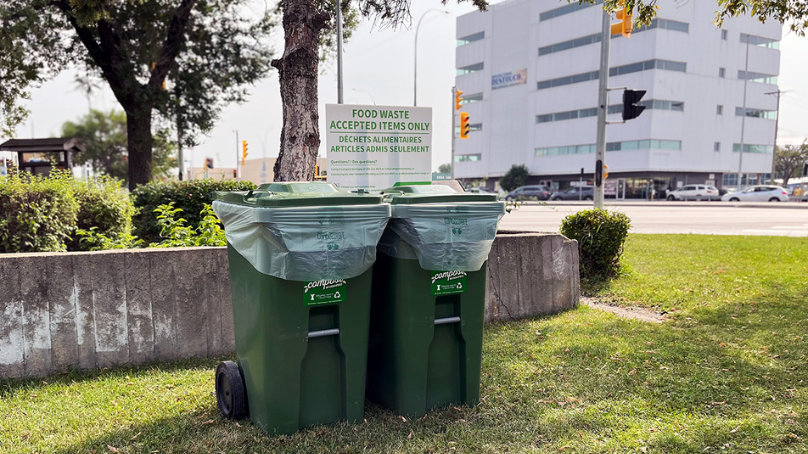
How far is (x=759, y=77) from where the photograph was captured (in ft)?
174

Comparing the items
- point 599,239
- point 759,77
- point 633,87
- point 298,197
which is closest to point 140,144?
point 599,239

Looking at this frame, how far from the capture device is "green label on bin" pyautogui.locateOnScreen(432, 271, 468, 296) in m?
3.43

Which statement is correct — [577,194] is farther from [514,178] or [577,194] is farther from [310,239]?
[310,239]

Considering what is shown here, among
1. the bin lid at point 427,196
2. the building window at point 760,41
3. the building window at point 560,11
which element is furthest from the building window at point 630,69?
the bin lid at point 427,196

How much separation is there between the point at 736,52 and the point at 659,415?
190ft

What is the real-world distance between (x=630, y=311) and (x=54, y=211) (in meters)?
6.31

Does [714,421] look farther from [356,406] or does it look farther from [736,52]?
[736,52]

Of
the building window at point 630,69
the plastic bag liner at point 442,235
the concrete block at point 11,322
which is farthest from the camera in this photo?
the building window at point 630,69

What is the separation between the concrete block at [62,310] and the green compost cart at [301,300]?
156 cm

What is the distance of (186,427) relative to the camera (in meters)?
3.33

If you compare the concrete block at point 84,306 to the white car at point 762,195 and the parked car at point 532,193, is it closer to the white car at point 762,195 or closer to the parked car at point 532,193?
the white car at point 762,195

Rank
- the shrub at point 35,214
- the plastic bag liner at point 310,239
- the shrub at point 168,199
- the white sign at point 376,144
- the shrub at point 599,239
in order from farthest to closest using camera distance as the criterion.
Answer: the shrub at point 168,199 → the shrub at point 599,239 → the white sign at point 376,144 → the shrub at point 35,214 → the plastic bag liner at point 310,239

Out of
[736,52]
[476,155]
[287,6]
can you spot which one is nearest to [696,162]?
[736,52]

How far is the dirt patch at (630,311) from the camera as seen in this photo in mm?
6039
